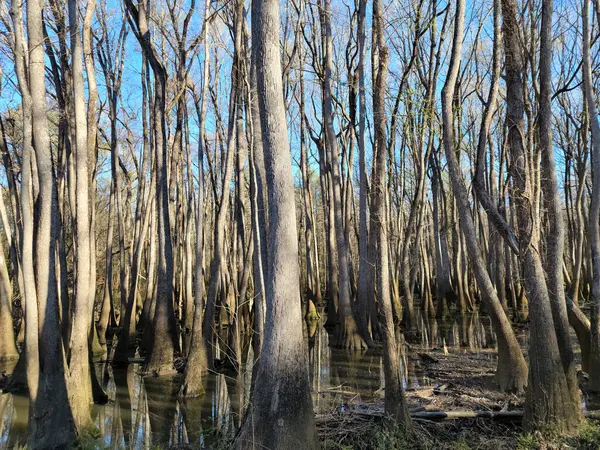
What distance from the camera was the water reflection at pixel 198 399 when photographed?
557cm

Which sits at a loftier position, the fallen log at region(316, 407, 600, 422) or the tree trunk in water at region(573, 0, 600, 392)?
the tree trunk in water at region(573, 0, 600, 392)

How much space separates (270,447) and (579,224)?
12.9m

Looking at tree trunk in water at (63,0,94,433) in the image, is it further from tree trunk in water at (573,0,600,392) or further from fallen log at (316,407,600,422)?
tree trunk in water at (573,0,600,392)

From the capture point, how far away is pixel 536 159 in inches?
228

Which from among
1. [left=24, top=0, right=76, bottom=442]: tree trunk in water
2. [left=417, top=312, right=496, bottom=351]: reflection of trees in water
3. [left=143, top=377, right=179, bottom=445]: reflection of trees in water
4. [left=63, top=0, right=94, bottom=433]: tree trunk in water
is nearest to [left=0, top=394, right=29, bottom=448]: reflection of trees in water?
[left=24, top=0, right=76, bottom=442]: tree trunk in water

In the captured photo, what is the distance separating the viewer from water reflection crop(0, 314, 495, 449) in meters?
5.57

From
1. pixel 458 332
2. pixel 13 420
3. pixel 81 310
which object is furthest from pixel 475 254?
pixel 458 332

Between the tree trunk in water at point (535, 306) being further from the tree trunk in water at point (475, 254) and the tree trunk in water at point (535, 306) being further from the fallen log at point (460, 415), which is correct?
the tree trunk in water at point (475, 254)

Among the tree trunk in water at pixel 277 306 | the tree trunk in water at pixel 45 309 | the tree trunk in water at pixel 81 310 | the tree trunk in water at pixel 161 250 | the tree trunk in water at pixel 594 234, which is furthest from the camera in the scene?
the tree trunk in water at pixel 161 250

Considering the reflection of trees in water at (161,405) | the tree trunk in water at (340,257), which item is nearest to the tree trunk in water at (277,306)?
the reflection of trees in water at (161,405)

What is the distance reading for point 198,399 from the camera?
7090 millimetres

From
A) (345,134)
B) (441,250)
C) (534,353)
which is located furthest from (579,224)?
(534,353)

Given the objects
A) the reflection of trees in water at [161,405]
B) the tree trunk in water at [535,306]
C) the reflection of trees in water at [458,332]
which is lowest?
the reflection of trees in water at [161,405]

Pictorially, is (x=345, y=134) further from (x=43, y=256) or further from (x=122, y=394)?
(x=43, y=256)
